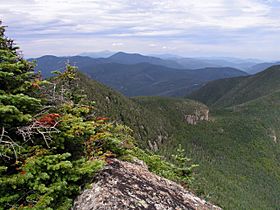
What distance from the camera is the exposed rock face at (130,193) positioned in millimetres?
10070

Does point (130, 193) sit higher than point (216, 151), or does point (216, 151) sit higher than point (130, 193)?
point (130, 193)

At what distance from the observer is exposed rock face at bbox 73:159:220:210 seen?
33.0ft

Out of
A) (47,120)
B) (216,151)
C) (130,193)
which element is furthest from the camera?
(216,151)

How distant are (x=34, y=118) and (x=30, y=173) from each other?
2.54 meters

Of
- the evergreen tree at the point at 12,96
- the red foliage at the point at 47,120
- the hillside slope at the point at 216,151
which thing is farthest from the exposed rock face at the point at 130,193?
the hillside slope at the point at 216,151

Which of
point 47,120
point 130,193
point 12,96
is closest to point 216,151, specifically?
point 130,193

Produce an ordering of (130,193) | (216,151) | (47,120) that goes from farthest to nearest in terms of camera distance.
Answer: (216,151), (47,120), (130,193)

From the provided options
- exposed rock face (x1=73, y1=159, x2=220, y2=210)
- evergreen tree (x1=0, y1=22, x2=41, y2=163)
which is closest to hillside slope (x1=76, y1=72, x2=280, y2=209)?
exposed rock face (x1=73, y1=159, x2=220, y2=210)

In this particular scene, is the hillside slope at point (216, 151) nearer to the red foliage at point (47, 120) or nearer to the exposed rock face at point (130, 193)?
the exposed rock face at point (130, 193)

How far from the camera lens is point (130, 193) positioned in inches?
421

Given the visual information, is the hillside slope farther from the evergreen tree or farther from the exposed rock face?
the evergreen tree

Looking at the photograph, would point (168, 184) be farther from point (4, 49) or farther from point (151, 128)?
point (151, 128)

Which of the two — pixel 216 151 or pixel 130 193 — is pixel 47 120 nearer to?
pixel 130 193

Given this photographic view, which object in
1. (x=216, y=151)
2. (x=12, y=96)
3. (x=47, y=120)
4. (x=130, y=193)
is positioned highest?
(x=12, y=96)
